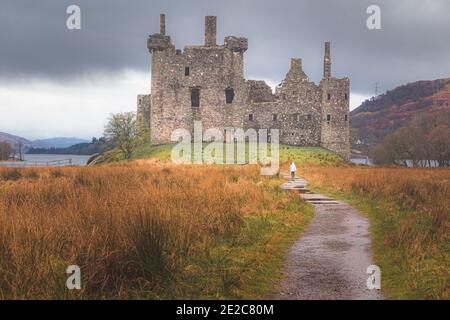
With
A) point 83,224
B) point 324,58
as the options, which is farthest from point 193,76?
point 83,224

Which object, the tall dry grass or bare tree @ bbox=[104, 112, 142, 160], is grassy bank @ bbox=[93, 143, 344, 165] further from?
the tall dry grass

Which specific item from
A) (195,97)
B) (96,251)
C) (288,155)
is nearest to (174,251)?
(96,251)

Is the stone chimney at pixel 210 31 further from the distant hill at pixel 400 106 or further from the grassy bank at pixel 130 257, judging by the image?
the distant hill at pixel 400 106

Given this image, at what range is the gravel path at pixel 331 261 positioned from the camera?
234 inches

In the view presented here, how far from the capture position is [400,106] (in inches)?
5684

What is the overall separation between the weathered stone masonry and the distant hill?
76.5 m

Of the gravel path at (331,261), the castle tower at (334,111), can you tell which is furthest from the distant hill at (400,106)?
the gravel path at (331,261)

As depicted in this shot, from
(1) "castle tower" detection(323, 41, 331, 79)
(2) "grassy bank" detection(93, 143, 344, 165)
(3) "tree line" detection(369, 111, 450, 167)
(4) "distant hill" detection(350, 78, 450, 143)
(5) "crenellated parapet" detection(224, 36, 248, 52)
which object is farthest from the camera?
(4) "distant hill" detection(350, 78, 450, 143)

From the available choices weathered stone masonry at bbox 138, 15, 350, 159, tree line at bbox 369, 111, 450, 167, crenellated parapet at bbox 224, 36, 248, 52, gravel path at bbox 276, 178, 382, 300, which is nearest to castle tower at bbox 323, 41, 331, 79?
→ weathered stone masonry at bbox 138, 15, 350, 159

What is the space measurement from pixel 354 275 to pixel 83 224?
4043mm

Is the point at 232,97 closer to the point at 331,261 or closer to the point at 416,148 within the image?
the point at 416,148

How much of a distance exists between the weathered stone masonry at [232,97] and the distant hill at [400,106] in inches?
3011

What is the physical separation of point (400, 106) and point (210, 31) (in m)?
114

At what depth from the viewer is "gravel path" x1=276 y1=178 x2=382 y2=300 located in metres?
5.95
